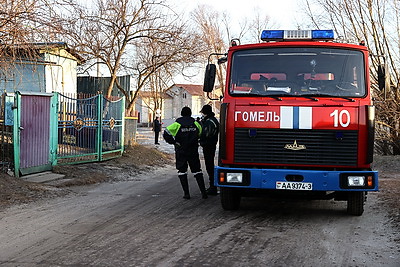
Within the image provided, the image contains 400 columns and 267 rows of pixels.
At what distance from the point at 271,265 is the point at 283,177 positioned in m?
2.17

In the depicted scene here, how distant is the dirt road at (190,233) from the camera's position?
5434mm

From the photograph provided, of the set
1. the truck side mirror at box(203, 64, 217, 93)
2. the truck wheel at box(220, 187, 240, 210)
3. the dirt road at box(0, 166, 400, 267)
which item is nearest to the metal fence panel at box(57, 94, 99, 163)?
the dirt road at box(0, 166, 400, 267)

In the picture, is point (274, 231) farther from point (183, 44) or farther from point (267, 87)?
point (183, 44)

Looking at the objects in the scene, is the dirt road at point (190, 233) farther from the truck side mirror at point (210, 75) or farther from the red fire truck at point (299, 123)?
the truck side mirror at point (210, 75)

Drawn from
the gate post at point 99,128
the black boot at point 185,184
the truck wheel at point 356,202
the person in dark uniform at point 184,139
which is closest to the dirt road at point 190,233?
the truck wheel at point 356,202

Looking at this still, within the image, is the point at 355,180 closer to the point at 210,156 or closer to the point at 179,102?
the point at 210,156

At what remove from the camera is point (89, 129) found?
46.6 ft

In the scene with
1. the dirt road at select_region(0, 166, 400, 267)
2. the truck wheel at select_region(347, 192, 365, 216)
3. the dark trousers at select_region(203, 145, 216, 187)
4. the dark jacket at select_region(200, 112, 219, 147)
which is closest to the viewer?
the dirt road at select_region(0, 166, 400, 267)

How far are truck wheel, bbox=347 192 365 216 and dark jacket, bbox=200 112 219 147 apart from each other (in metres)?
3.08

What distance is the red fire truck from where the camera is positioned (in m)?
7.18

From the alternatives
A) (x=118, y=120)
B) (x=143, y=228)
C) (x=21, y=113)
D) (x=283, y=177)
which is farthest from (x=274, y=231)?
(x=118, y=120)

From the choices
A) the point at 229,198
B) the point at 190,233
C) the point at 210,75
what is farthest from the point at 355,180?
the point at 210,75

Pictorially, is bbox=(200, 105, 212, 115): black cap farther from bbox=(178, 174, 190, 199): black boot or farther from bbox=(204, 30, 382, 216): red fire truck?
bbox=(204, 30, 382, 216): red fire truck

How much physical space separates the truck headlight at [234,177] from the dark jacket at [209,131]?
8.06 feet
